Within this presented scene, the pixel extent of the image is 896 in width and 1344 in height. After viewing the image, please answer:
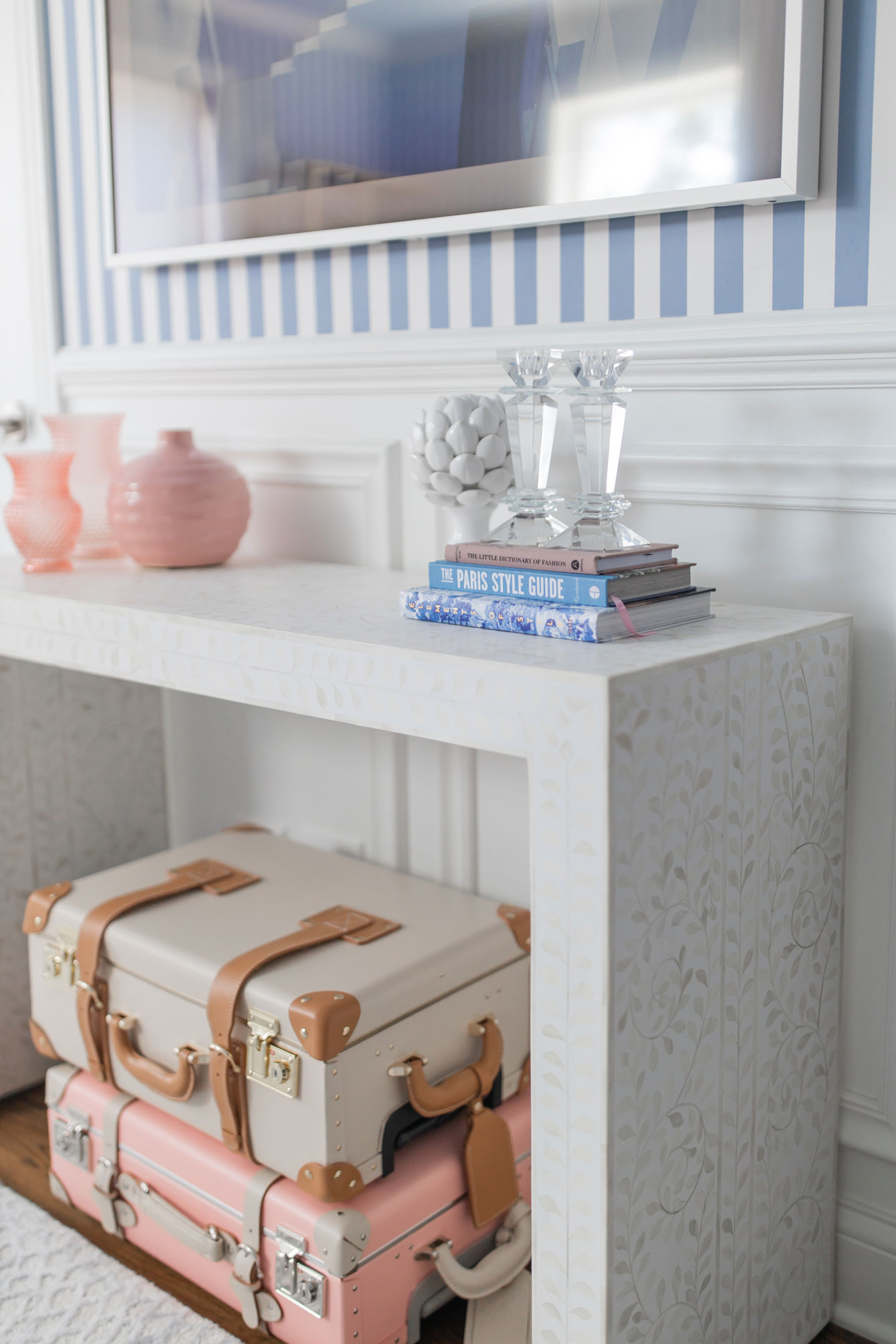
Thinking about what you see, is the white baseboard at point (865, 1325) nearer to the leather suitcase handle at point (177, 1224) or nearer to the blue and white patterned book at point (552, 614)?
the leather suitcase handle at point (177, 1224)

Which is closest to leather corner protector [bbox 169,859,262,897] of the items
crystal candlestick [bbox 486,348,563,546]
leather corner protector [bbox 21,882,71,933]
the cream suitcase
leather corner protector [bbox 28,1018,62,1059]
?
the cream suitcase

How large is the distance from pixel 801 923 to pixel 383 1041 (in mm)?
445

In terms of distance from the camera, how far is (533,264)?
138cm

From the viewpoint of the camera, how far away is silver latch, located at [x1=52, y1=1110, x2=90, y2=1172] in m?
1.47

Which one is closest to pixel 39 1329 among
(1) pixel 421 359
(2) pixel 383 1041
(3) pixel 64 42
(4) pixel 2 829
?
(2) pixel 383 1041

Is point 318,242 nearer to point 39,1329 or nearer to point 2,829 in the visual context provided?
point 2,829

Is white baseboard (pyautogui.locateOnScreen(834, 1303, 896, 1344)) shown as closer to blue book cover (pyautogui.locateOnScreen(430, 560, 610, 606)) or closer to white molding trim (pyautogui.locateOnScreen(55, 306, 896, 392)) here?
blue book cover (pyautogui.locateOnScreen(430, 560, 610, 606))

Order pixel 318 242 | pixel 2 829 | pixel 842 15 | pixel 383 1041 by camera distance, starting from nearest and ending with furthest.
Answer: pixel 842 15, pixel 383 1041, pixel 318 242, pixel 2 829

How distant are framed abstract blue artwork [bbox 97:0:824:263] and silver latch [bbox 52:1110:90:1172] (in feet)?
3.86

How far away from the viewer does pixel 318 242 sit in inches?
60.9

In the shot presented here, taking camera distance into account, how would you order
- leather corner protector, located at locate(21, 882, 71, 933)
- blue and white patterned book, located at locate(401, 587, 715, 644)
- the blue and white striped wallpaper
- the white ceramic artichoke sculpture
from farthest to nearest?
1. leather corner protector, located at locate(21, 882, 71, 933)
2. the white ceramic artichoke sculpture
3. the blue and white striped wallpaper
4. blue and white patterned book, located at locate(401, 587, 715, 644)

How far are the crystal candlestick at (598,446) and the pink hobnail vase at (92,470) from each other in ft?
2.74

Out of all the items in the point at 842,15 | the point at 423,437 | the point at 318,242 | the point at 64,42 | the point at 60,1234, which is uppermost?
the point at 64,42

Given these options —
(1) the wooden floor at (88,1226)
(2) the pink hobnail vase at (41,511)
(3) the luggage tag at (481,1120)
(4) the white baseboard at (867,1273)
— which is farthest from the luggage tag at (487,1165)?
(2) the pink hobnail vase at (41,511)
